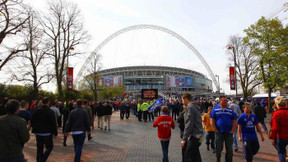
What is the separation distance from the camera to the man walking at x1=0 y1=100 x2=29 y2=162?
3371mm

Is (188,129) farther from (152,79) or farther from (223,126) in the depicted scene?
(152,79)

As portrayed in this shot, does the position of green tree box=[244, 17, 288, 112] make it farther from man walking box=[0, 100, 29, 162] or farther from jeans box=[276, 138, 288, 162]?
man walking box=[0, 100, 29, 162]

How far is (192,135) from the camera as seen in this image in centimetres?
433

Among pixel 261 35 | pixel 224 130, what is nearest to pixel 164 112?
pixel 224 130

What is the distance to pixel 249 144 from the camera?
17.2ft

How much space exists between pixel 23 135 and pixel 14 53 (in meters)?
16.1

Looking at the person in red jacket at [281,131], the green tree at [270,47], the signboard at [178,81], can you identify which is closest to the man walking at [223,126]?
the person in red jacket at [281,131]

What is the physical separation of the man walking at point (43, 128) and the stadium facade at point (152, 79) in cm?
8430

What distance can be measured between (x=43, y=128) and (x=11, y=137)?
217 cm

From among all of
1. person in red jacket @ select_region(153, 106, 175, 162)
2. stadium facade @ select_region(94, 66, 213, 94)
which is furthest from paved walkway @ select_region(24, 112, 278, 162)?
stadium facade @ select_region(94, 66, 213, 94)

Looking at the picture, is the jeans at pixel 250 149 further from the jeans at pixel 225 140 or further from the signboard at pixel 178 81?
the signboard at pixel 178 81

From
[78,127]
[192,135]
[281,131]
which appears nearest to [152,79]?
[78,127]

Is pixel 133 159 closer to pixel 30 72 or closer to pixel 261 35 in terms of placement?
pixel 30 72

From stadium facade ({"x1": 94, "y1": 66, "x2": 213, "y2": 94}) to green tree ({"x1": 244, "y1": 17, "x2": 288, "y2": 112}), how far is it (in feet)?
229
